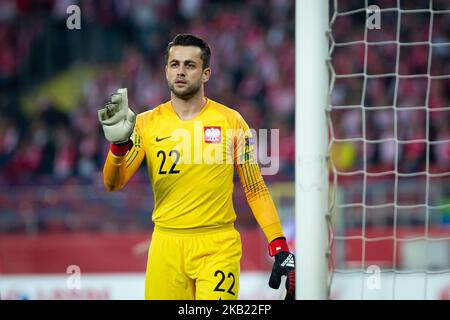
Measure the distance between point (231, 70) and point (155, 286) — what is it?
8297 mm

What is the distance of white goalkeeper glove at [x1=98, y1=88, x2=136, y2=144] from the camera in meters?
4.09

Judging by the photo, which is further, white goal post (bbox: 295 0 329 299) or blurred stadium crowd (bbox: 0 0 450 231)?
blurred stadium crowd (bbox: 0 0 450 231)

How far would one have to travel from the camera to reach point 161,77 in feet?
41.7

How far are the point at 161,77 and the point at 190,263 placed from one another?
27.8 ft

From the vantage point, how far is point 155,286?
14.9ft

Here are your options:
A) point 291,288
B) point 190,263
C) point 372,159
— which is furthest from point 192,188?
point 372,159

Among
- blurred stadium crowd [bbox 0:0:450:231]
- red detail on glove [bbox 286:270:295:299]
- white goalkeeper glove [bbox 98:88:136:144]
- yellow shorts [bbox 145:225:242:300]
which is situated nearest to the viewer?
white goalkeeper glove [bbox 98:88:136:144]

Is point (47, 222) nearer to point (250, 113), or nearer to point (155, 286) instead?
point (250, 113)

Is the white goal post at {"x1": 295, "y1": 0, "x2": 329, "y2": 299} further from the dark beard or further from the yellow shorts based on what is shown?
the dark beard

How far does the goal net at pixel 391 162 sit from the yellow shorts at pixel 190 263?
195cm

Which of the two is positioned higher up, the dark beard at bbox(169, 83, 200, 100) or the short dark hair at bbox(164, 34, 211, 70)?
the short dark hair at bbox(164, 34, 211, 70)

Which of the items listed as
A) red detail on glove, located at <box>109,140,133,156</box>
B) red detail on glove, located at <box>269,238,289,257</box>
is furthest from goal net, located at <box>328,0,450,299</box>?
red detail on glove, located at <box>109,140,133,156</box>

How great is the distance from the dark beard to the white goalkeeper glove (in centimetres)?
42

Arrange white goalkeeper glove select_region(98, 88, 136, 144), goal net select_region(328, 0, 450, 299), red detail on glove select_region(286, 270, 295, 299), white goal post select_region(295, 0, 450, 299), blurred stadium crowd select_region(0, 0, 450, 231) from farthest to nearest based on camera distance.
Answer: blurred stadium crowd select_region(0, 0, 450, 231)
goal net select_region(328, 0, 450, 299)
red detail on glove select_region(286, 270, 295, 299)
white goal post select_region(295, 0, 450, 299)
white goalkeeper glove select_region(98, 88, 136, 144)
